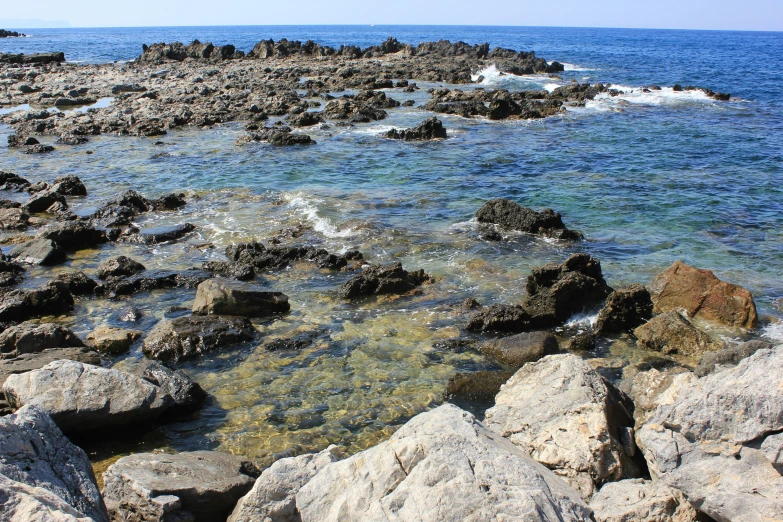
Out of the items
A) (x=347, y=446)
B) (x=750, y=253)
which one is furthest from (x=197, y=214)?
(x=750, y=253)

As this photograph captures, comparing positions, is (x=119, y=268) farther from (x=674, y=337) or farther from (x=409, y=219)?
(x=674, y=337)

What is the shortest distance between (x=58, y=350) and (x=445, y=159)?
23501 millimetres

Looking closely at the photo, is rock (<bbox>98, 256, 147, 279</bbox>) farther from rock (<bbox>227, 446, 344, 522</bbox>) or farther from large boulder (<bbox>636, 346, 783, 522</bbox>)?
large boulder (<bbox>636, 346, 783, 522</bbox>)

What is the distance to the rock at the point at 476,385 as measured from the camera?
39.4 feet

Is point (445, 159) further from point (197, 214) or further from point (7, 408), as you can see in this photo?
point (7, 408)

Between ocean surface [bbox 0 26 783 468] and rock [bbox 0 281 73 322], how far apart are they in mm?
586

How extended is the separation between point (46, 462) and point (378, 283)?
10490 mm

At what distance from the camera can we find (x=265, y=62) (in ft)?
277

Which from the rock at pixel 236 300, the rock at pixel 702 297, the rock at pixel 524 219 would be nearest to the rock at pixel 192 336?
the rock at pixel 236 300

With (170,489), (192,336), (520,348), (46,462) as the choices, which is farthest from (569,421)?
(192,336)

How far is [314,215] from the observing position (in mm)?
23875

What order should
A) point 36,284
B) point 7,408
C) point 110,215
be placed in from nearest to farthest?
point 7,408 < point 36,284 < point 110,215

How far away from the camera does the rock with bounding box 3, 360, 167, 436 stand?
10.0 meters

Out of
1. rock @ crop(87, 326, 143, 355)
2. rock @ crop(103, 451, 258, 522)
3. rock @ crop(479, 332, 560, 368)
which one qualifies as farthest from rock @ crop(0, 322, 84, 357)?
rock @ crop(479, 332, 560, 368)
